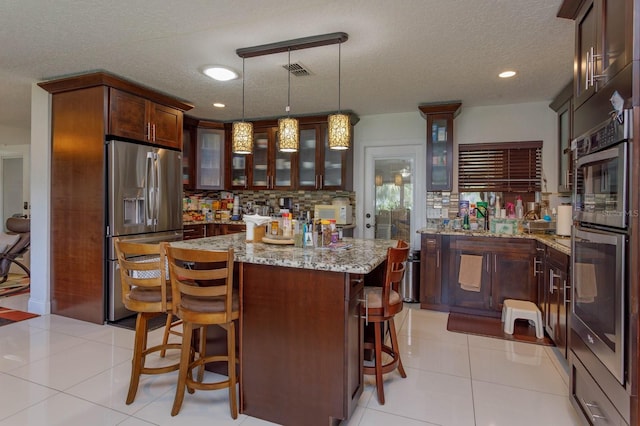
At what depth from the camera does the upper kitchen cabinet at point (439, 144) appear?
4359 mm

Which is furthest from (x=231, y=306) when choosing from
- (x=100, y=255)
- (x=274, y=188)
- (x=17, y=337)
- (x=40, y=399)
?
(x=274, y=188)

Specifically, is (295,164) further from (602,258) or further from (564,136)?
(602,258)

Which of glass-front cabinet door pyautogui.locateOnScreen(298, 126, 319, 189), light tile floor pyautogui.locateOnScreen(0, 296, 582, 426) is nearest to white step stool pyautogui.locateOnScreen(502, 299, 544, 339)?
light tile floor pyautogui.locateOnScreen(0, 296, 582, 426)

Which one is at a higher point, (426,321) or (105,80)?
(105,80)

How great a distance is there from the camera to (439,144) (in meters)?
4.44

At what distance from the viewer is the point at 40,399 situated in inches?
88.2

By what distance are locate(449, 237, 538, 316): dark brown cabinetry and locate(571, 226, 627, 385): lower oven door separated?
5.96 feet

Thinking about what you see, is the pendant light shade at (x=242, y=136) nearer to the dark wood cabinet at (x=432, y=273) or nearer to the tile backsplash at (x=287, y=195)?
the dark wood cabinet at (x=432, y=273)

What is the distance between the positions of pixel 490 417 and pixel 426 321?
1689mm

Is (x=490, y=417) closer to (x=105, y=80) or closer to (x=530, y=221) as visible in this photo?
(x=530, y=221)

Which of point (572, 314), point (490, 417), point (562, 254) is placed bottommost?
point (490, 417)

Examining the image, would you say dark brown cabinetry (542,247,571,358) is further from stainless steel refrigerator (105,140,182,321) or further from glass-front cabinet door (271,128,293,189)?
stainless steel refrigerator (105,140,182,321)

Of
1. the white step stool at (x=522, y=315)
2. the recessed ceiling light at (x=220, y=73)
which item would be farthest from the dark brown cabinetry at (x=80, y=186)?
the white step stool at (x=522, y=315)

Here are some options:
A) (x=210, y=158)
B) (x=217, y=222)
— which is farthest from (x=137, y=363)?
(x=210, y=158)
